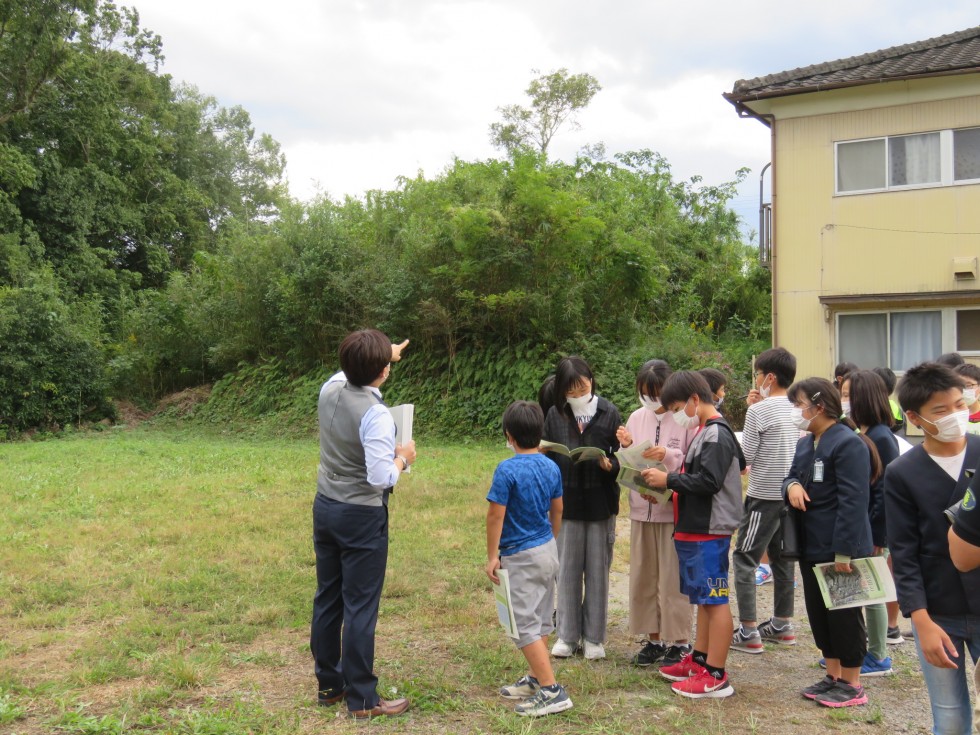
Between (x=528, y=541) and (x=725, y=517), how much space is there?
1037mm

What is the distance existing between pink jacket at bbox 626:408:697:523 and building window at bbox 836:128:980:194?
440 inches

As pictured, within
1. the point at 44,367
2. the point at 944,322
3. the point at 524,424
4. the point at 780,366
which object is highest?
the point at 944,322

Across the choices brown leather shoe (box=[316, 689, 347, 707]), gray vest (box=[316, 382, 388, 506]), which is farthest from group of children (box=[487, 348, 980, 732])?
brown leather shoe (box=[316, 689, 347, 707])

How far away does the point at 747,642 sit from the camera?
518 centimetres

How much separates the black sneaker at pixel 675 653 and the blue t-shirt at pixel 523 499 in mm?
1218

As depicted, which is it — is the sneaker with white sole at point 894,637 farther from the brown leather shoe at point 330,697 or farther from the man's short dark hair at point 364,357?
the man's short dark hair at point 364,357

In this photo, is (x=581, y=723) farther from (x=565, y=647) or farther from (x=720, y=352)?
(x=720, y=352)

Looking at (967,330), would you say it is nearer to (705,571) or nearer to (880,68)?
(880,68)

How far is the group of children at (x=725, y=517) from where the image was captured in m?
2.85

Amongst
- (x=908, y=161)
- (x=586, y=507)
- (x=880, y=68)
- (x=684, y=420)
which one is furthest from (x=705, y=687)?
(x=880, y=68)

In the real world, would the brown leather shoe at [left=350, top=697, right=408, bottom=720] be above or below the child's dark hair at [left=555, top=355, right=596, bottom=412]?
below

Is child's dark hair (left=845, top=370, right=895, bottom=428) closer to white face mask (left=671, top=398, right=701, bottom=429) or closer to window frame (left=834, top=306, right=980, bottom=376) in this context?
white face mask (left=671, top=398, right=701, bottom=429)

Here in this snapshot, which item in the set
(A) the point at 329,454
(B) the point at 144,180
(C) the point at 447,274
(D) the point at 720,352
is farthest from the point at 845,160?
(B) the point at 144,180

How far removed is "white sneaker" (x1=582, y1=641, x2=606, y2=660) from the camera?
4.96 m
